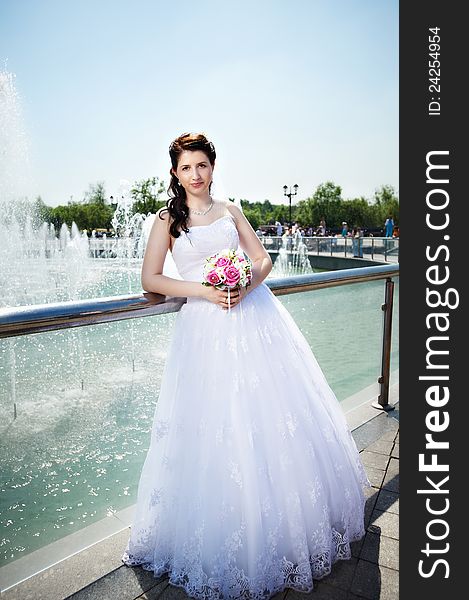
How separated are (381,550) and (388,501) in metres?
0.47

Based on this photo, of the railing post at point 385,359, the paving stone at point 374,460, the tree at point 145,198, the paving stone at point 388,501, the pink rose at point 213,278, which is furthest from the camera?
the tree at point 145,198

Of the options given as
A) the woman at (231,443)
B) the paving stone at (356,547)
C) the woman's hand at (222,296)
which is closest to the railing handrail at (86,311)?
the woman at (231,443)

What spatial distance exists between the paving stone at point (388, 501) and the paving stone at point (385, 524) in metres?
0.04

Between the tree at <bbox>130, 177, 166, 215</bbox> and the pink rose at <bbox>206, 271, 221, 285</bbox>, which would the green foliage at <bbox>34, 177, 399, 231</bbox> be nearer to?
the tree at <bbox>130, 177, 166, 215</bbox>

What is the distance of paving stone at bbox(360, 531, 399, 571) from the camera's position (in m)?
2.29

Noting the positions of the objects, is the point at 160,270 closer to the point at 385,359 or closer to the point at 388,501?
the point at 388,501

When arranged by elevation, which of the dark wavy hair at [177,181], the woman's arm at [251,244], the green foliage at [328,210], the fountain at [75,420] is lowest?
the fountain at [75,420]

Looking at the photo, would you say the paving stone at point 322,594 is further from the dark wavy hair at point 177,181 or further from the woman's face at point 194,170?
the woman's face at point 194,170

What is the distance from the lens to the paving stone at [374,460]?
3.23 metres

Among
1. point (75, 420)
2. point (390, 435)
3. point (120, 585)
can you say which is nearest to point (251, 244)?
point (120, 585)

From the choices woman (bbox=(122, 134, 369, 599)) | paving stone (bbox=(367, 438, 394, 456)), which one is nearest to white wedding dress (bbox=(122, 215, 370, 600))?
woman (bbox=(122, 134, 369, 599))

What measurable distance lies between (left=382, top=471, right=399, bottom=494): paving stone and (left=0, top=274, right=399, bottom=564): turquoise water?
1547mm

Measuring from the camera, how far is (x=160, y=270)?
97.0 inches

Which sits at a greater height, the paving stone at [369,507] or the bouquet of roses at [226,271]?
the bouquet of roses at [226,271]
